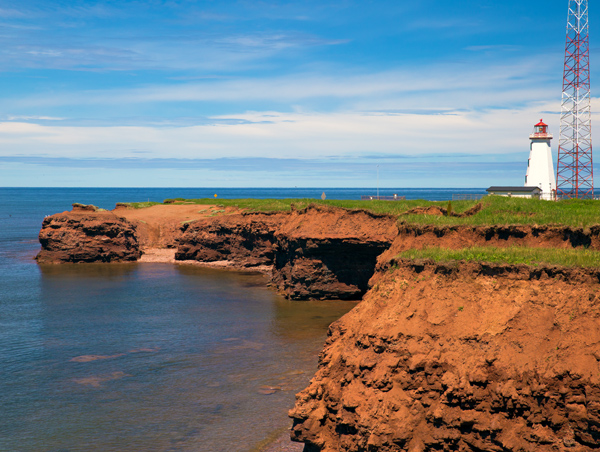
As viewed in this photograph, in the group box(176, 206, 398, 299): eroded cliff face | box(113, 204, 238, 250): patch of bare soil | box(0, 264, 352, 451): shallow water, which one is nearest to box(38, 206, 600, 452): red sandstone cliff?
box(0, 264, 352, 451): shallow water

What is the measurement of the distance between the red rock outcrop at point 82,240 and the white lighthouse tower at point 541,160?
4809cm

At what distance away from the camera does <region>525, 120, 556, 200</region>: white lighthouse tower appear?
59.8 metres

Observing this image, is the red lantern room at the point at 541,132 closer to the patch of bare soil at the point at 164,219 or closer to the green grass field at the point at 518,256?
the patch of bare soil at the point at 164,219

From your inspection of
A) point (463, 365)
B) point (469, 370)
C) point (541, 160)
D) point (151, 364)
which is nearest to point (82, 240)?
point (151, 364)

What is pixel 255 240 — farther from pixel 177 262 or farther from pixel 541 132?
pixel 541 132

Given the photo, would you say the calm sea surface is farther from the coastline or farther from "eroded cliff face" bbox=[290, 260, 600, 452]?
the coastline

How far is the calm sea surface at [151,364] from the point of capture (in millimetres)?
14117

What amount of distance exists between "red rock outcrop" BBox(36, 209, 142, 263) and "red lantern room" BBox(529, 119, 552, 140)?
49.1m

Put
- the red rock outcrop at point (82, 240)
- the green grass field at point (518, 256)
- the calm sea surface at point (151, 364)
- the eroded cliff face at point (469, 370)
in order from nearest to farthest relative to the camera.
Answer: the eroded cliff face at point (469, 370) < the green grass field at point (518, 256) < the calm sea surface at point (151, 364) < the red rock outcrop at point (82, 240)

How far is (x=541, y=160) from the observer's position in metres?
60.3

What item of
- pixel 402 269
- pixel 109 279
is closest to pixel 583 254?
pixel 402 269

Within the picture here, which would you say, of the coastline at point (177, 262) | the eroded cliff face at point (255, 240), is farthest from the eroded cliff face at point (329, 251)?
the coastline at point (177, 262)

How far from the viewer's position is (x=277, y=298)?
105 ft

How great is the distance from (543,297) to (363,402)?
460 centimetres
